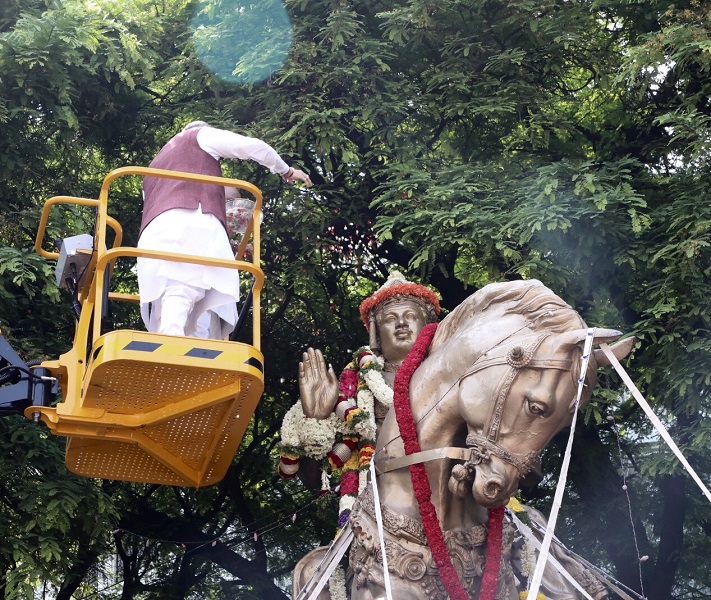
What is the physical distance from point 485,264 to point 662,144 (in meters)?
2.19

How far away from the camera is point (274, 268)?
12578mm

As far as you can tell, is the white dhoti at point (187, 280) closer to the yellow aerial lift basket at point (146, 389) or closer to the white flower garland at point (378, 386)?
the yellow aerial lift basket at point (146, 389)

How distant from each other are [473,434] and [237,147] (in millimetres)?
2655

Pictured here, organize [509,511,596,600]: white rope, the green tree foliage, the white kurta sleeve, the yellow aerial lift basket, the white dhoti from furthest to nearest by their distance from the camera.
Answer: the green tree foliage → the white kurta sleeve → the white dhoti → [509,511,596,600]: white rope → the yellow aerial lift basket

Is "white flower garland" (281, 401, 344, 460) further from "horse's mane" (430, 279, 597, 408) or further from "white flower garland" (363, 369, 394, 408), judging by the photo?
"horse's mane" (430, 279, 597, 408)

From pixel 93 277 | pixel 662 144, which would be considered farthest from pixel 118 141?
pixel 662 144

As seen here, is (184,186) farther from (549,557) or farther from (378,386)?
(549,557)

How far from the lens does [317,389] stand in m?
8.77

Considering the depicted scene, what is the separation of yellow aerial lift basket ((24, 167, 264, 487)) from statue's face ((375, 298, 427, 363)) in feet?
5.16

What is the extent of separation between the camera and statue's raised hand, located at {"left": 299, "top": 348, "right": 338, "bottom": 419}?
8.71 metres

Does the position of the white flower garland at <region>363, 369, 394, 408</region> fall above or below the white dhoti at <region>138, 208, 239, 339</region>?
below

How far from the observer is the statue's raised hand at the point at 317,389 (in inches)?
343

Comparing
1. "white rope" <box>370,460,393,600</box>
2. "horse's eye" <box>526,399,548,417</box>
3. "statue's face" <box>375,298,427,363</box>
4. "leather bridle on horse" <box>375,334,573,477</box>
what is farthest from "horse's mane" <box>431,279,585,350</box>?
"statue's face" <box>375,298,427,363</box>

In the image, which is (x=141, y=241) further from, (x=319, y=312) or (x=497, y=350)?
(x=319, y=312)
